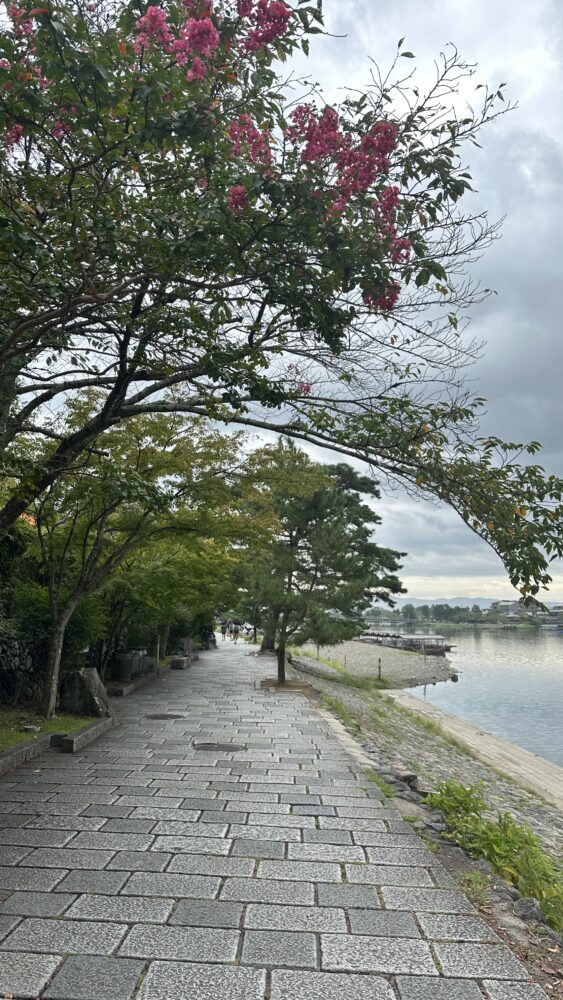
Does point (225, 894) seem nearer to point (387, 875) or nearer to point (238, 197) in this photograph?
point (387, 875)

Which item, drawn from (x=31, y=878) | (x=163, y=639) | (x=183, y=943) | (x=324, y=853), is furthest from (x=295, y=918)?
(x=163, y=639)

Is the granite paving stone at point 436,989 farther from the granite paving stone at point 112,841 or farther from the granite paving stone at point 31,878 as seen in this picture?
the granite paving stone at point 112,841

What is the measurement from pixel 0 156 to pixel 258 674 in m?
18.2

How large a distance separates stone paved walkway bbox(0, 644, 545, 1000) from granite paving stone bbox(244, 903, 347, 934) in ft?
0.04

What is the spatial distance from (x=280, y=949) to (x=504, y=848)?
9.41ft

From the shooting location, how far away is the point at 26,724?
950cm

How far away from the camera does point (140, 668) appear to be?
17.2m

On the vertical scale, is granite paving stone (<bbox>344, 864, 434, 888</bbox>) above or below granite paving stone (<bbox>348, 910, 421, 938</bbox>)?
below

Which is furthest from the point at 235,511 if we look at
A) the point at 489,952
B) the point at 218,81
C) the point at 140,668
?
the point at 489,952

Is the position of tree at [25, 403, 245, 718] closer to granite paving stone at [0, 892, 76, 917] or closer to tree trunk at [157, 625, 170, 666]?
granite paving stone at [0, 892, 76, 917]

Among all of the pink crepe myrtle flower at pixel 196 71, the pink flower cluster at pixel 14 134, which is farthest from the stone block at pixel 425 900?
the pink flower cluster at pixel 14 134

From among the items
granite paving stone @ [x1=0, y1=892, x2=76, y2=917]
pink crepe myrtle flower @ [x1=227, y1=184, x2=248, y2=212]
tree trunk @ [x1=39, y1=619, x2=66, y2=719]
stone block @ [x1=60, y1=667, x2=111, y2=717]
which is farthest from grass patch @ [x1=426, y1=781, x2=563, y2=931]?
tree trunk @ [x1=39, y1=619, x2=66, y2=719]

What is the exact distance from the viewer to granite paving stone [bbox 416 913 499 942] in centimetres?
370

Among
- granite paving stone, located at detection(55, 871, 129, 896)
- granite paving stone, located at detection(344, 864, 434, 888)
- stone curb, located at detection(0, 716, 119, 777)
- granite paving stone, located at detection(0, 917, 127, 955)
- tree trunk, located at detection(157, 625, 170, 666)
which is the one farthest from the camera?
tree trunk, located at detection(157, 625, 170, 666)
